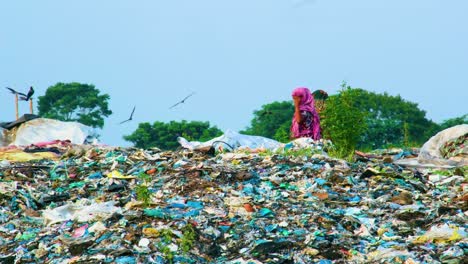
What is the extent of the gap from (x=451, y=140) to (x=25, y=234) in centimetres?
716

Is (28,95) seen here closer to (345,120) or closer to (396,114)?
(345,120)

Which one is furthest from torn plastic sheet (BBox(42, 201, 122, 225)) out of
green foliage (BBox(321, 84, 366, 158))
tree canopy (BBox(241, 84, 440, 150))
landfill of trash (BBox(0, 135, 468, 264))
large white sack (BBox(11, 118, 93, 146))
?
tree canopy (BBox(241, 84, 440, 150))

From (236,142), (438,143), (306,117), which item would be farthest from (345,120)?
(236,142)

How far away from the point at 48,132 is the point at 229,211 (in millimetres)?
9848

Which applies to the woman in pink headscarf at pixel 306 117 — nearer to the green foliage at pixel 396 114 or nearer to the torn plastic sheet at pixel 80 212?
the torn plastic sheet at pixel 80 212

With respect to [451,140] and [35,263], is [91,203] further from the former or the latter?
[451,140]

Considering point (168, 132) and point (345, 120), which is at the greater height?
point (168, 132)

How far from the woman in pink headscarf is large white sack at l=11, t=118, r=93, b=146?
17.2ft

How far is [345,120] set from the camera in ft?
36.4

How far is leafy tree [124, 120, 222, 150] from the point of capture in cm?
2194

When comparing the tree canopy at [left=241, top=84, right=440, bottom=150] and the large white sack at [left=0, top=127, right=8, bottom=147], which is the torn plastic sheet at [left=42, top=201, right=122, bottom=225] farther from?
the tree canopy at [left=241, top=84, right=440, bottom=150]

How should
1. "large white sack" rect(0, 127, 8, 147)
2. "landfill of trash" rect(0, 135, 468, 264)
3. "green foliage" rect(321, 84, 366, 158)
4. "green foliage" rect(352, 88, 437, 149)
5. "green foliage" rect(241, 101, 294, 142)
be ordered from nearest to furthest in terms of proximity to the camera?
1. "landfill of trash" rect(0, 135, 468, 264)
2. "green foliage" rect(321, 84, 366, 158)
3. "large white sack" rect(0, 127, 8, 147)
4. "green foliage" rect(352, 88, 437, 149)
5. "green foliage" rect(241, 101, 294, 142)

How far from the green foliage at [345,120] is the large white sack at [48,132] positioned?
260 inches

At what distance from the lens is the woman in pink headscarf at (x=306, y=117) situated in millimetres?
12617
